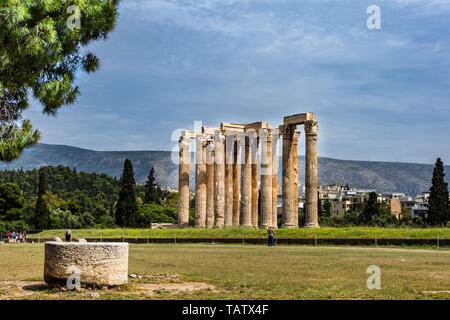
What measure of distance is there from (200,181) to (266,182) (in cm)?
846

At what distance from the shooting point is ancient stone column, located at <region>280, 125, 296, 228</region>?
4572cm

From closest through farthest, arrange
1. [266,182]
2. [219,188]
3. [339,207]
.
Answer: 1. [266,182]
2. [219,188]
3. [339,207]

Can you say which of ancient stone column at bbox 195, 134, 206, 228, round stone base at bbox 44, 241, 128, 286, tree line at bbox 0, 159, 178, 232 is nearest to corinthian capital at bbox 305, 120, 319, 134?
ancient stone column at bbox 195, 134, 206, 228

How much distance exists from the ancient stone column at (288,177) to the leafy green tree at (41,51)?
90.6ft

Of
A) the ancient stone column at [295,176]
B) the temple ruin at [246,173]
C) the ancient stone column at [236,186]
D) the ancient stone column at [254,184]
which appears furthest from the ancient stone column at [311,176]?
the ancient stone column at [236,186]

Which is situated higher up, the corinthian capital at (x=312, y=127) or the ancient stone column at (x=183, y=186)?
the corinthian capital at (x=312, y=127)

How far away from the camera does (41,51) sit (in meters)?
16.9

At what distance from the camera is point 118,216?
7775 cm

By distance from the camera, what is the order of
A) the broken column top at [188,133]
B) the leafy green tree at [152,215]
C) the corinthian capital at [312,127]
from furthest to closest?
1. the leafy green tree at [152,215]
2. the broken column top at [188,133]
3. the corinthian capital at [312,127]

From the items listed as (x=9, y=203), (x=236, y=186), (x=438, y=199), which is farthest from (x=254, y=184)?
(x=9, y=203)

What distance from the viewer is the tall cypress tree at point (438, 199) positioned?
213 ft

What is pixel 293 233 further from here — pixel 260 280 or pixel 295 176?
pixel 260 280

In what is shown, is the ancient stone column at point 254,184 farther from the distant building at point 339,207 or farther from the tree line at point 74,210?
the distant building at point 339,207
